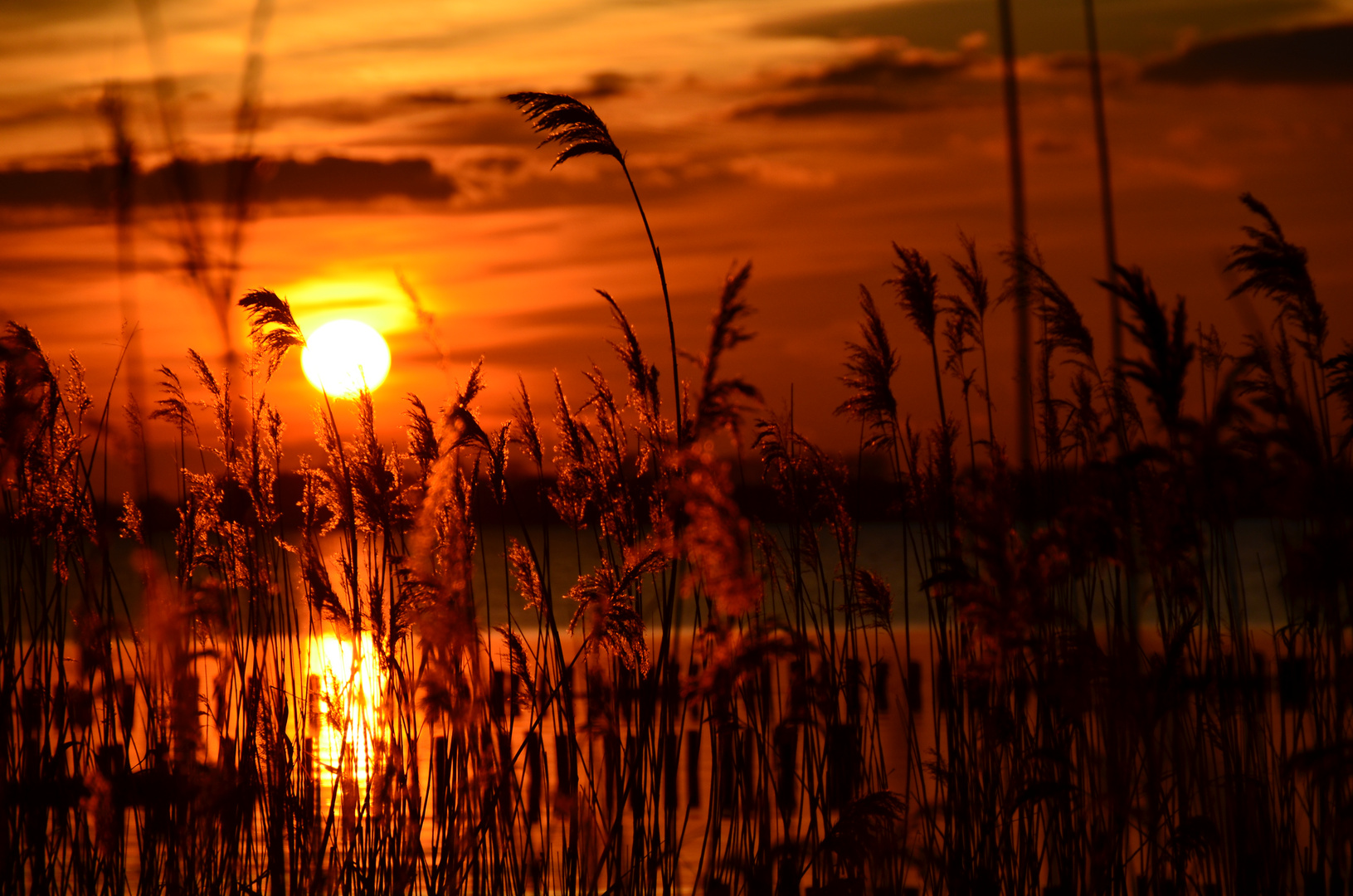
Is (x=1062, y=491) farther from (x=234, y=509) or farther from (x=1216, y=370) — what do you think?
(x=234, y=509)

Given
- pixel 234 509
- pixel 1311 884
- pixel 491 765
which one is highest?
pixel 234 509

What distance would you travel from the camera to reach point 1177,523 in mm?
2969

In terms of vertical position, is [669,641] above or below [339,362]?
below

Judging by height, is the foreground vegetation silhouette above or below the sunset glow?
below

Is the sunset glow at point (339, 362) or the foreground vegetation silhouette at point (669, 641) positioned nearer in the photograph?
the foreground vegetation silhouette at point (669, 641)

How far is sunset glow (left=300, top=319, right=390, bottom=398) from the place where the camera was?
10.8 ft

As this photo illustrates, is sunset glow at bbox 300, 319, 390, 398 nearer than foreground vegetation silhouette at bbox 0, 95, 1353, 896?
No

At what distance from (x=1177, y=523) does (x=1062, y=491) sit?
189 centimetres

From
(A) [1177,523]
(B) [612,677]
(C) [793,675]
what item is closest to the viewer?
(A) [1177,523]

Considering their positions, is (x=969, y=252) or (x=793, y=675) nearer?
(x=793, y=675)

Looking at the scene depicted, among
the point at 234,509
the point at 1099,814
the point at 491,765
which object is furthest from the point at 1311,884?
the point at 234,509

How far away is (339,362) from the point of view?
3.33 metres

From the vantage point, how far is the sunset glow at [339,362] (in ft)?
10.8

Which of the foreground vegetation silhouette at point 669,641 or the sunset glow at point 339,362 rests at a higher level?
the sunset glow at point 339,362
